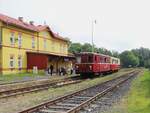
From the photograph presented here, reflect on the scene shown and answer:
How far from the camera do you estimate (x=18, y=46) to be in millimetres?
47406

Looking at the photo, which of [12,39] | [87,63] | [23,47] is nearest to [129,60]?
[23,47]

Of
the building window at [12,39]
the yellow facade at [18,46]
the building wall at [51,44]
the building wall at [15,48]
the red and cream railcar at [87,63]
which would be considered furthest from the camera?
the building wall at [51,44]

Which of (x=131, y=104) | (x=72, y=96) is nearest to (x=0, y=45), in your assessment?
(x=72, y=96)

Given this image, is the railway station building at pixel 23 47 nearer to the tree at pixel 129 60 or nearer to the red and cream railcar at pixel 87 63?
the red and cream railcar at pixel 87 63

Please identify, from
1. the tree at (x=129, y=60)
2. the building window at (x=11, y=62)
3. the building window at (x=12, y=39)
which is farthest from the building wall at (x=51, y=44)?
the tree at (x=129, y=60)

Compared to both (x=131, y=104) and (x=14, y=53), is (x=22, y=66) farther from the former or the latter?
(x=131, y=104)

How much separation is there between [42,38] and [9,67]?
1350 cm

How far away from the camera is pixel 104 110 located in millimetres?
13375

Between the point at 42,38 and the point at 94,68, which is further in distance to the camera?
the point at 42,38

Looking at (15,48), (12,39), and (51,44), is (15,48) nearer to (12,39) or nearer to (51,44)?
(12,39)

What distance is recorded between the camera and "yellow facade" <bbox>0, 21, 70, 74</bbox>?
141 feet

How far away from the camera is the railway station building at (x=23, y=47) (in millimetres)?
43375

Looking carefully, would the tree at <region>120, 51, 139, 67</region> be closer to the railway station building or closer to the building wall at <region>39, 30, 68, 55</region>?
the building wall at <region>39, 30, 68, 55</region>

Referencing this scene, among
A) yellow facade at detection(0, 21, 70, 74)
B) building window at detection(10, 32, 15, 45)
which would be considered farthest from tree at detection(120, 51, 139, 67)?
building window at detection(10, 32, 15, 45)
